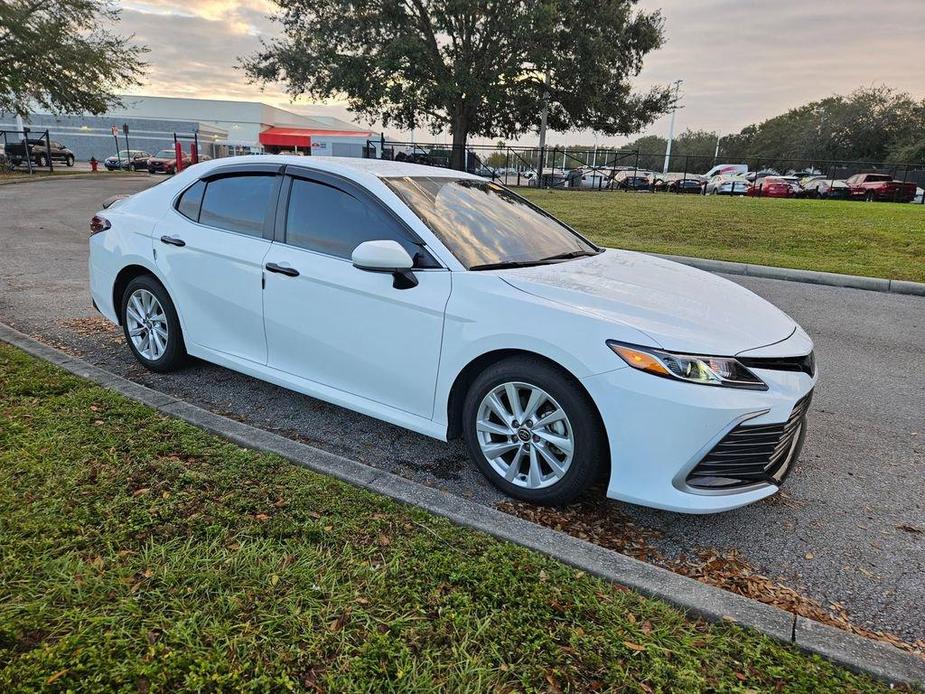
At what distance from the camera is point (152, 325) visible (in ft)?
15.3

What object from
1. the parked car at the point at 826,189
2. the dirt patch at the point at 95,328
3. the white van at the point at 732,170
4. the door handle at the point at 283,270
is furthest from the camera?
the white van at the point at 732,170

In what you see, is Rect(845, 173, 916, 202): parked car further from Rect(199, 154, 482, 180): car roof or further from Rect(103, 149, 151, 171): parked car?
Rect(103, 149, 151, 171): parked car

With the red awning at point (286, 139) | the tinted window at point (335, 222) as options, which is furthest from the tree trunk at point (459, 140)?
the red awning at point (286, 139)

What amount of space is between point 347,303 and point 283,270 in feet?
1.76

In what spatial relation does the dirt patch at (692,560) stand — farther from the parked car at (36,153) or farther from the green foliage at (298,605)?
the parked car at (36,153)

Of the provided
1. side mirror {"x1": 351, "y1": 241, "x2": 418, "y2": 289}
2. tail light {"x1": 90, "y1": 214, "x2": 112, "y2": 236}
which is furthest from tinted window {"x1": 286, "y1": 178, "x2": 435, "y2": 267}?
tail light {"x1": 90, "y1": 214, "x2": 112, "y2": 236}

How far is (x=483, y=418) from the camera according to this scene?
322cm

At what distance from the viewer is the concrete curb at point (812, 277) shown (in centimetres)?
886

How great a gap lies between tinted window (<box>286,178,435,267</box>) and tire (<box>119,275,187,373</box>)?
1286 millimetres

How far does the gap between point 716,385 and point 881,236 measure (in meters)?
12.3

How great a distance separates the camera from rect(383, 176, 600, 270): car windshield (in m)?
3.56

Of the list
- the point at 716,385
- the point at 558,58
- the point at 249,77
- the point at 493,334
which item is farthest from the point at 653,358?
the point at 249,77

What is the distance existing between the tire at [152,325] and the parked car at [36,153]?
31.8 metres

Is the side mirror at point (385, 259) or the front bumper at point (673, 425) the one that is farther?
Result: the side mirror at point (385, 259)
